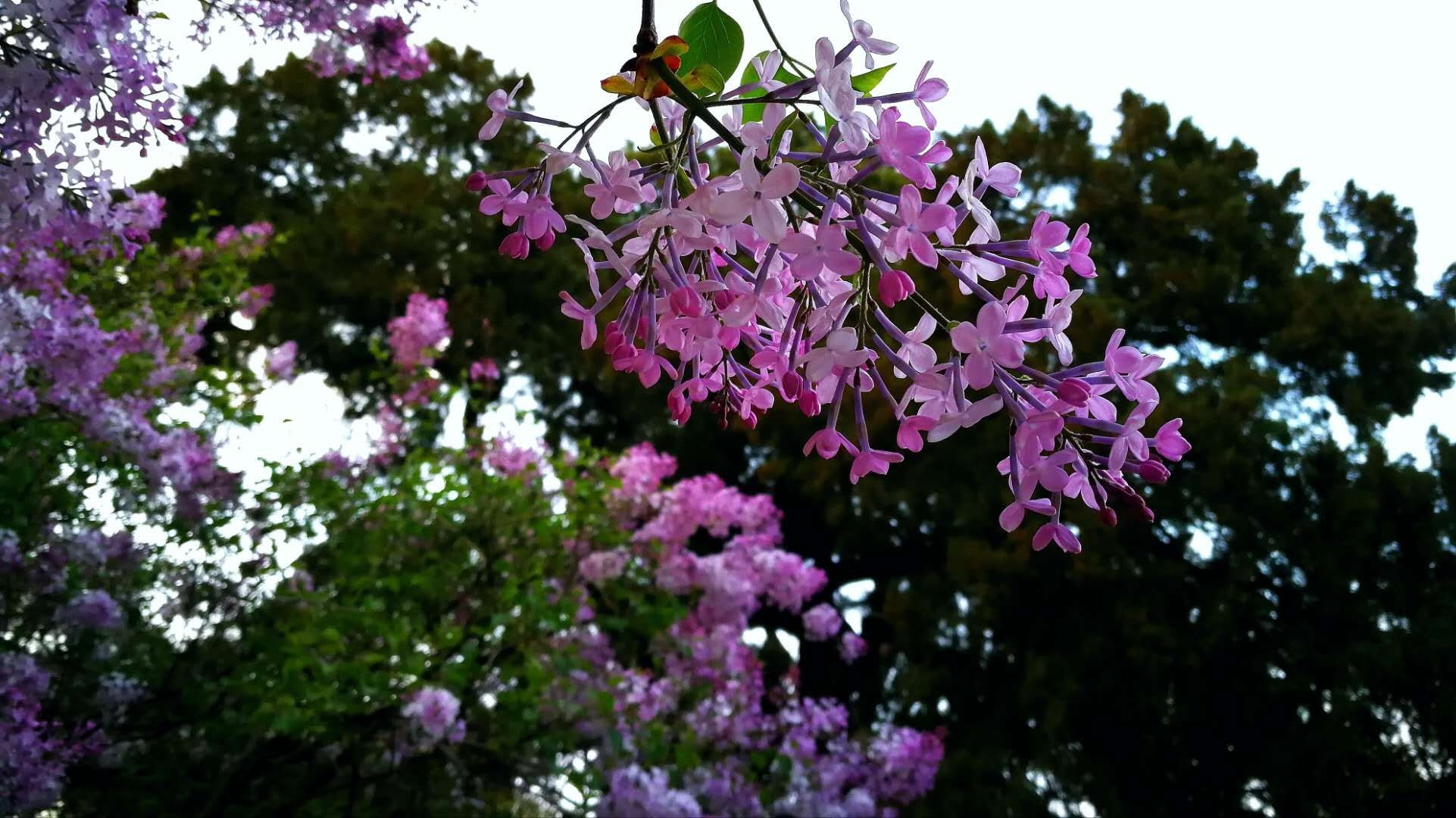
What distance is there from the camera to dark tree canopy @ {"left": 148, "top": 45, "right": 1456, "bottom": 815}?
18.1 feet

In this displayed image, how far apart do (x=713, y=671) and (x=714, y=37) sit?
417 centimetres

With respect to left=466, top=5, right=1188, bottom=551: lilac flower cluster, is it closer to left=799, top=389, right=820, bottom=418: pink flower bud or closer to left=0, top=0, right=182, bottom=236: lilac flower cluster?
→ left=799, top=389, right=820, bottom=418: pink flower bud

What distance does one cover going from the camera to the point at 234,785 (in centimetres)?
368

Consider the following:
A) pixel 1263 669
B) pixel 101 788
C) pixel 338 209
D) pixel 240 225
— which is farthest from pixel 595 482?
pixel 240 225

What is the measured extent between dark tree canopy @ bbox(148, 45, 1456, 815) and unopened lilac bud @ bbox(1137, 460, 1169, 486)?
11.5 ft

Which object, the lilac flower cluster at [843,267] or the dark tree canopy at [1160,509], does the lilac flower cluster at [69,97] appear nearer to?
the lilac flower cluster at [843,267]

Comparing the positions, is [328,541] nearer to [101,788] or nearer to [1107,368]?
[101,788]

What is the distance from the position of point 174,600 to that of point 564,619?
1368 mm

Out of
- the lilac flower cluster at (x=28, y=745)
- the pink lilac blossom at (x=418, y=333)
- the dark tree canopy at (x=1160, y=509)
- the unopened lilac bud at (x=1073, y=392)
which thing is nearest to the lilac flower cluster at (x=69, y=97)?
the unopened lilac bud at (x=1073, y=392)

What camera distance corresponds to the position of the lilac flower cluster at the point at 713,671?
14.7ft

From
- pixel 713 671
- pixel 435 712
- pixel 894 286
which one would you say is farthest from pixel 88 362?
pixel 713 671

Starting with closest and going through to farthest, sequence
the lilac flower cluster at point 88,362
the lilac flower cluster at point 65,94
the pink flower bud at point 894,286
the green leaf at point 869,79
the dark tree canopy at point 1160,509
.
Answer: the pink flower bud at point 894,286 → the green leaf at point 869,79 → the lilac flower cluster at point 65,94 → the lilac flower cluster at point 88,362 → the dark tree canopy at point 1160,509

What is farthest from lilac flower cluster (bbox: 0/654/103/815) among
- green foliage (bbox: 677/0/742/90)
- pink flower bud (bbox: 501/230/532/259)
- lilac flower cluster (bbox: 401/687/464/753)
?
green foliage (bbox: 677/0/742/90)

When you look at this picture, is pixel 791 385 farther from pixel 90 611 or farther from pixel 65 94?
pixel 90 611
